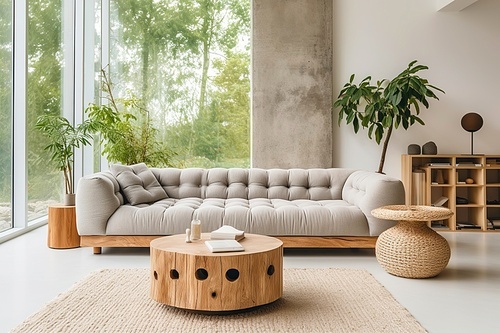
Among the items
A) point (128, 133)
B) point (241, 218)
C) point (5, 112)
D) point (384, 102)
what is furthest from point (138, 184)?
point (384, 102)

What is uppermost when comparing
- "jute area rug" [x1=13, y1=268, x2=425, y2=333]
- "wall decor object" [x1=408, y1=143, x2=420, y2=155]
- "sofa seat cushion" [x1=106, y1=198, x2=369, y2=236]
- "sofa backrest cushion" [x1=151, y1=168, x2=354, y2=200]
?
"wall decor object" [x1=408, y1=143, x2=420, y2=155]

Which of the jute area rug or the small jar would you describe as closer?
the jute area rug

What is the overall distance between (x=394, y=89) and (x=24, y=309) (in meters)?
4.25

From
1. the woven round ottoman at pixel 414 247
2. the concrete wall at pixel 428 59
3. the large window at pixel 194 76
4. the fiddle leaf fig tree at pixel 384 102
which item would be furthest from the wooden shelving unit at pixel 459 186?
the woven round ottoman at pixel 414 247

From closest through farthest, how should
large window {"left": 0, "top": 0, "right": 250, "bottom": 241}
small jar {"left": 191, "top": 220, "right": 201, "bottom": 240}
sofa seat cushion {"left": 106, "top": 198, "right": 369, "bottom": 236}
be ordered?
small jar {"left": 191, "top": 220, "right": 201, "bottom": 240}
sofa seat cushion {"left": 106, "top": 198, "right": 369, "bottom": 236}
large window {"left": 0, "top": 0, "right": 250, "bottom": 241}

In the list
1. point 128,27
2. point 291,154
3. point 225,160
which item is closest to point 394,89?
point 291,154

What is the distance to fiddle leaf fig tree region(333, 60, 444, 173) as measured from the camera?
5562mm

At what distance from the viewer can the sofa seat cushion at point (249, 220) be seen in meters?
4.24

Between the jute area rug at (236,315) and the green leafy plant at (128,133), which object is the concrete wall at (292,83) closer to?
the green leafy plant at (128,133)

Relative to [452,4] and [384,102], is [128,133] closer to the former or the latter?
[384,102]

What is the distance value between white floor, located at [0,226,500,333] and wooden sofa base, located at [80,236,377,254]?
0.34 ft

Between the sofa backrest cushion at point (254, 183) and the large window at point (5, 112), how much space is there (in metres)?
1.42

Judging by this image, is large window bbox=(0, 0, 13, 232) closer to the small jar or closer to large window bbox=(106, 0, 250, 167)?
large window bbox=(106, 0, 250, 167)

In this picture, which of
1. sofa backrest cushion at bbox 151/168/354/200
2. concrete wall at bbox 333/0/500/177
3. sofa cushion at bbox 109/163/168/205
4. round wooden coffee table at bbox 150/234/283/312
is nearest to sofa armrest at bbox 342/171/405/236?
sofa backrest cushion at bbox 151/168/354/200
